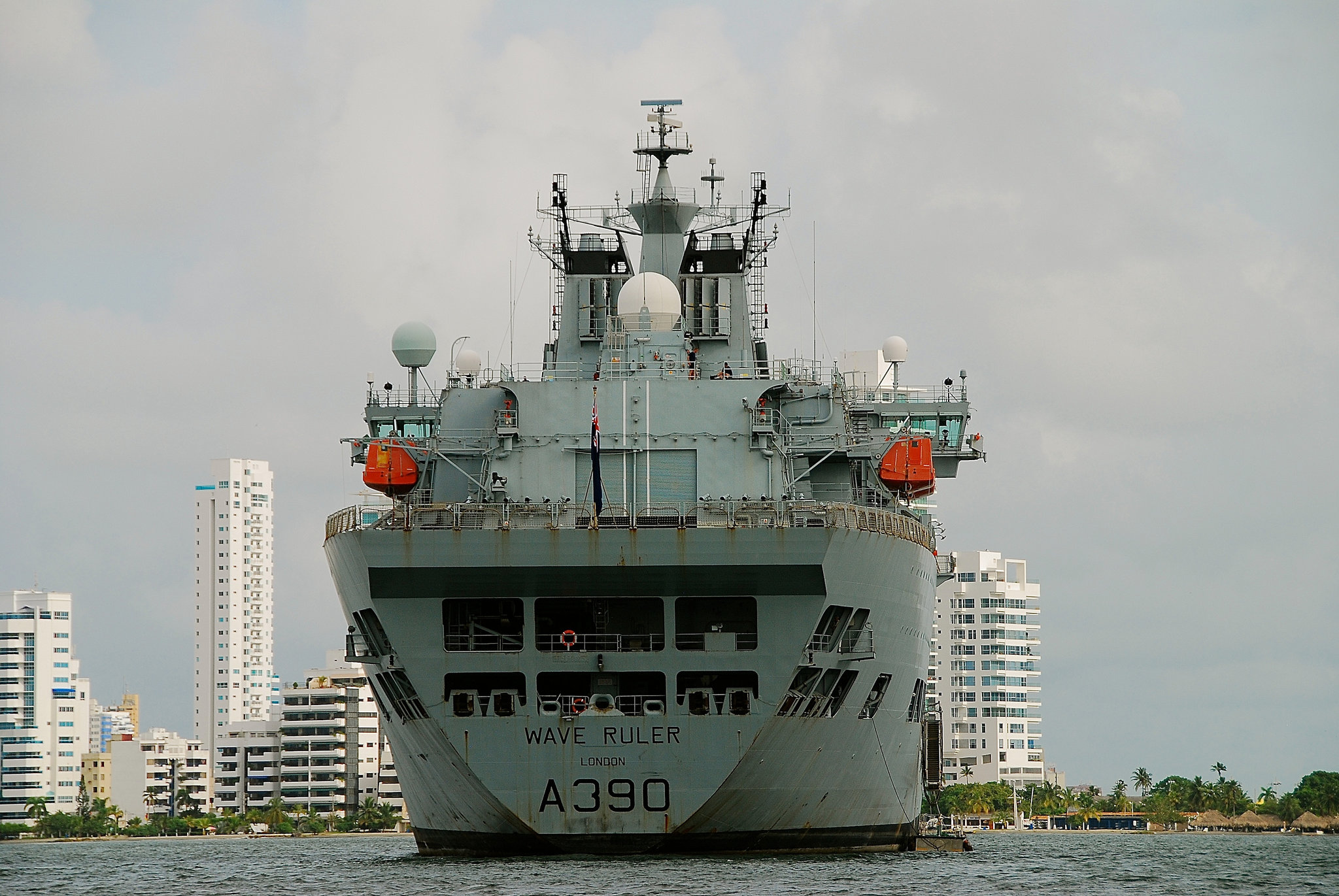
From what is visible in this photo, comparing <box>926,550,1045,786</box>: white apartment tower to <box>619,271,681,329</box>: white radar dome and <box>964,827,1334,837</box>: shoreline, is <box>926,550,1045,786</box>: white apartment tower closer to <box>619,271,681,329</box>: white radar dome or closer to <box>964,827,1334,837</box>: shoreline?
<box>964,827,1334,837</box>: shoreline

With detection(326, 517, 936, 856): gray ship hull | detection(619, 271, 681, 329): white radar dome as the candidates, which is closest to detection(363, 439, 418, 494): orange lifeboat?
detection(326, 517, 936, 856): gray ship hull

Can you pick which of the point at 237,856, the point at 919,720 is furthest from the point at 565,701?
the point at 237,856

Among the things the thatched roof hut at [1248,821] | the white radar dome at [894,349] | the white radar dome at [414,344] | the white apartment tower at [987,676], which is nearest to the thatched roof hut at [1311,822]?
the thatched roof hut at [1248,821]

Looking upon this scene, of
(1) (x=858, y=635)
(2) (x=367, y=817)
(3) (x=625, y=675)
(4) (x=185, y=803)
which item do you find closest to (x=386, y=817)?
(2) (x=367, y=817)

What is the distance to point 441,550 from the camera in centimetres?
3497

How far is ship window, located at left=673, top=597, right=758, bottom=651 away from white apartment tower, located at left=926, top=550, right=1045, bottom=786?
13954 cm

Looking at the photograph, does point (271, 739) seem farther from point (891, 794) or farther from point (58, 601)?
point (891, 794)

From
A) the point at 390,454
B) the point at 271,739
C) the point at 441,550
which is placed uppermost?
the point at 390,454

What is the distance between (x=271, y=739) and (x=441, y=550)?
127 meters

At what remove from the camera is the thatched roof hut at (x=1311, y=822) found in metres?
118

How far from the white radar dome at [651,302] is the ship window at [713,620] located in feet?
25.7

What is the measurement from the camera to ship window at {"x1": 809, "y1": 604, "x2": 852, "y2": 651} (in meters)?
36.1

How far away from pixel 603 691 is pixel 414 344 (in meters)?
13.8

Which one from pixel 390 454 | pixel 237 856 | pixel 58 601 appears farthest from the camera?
pixel 58 601
